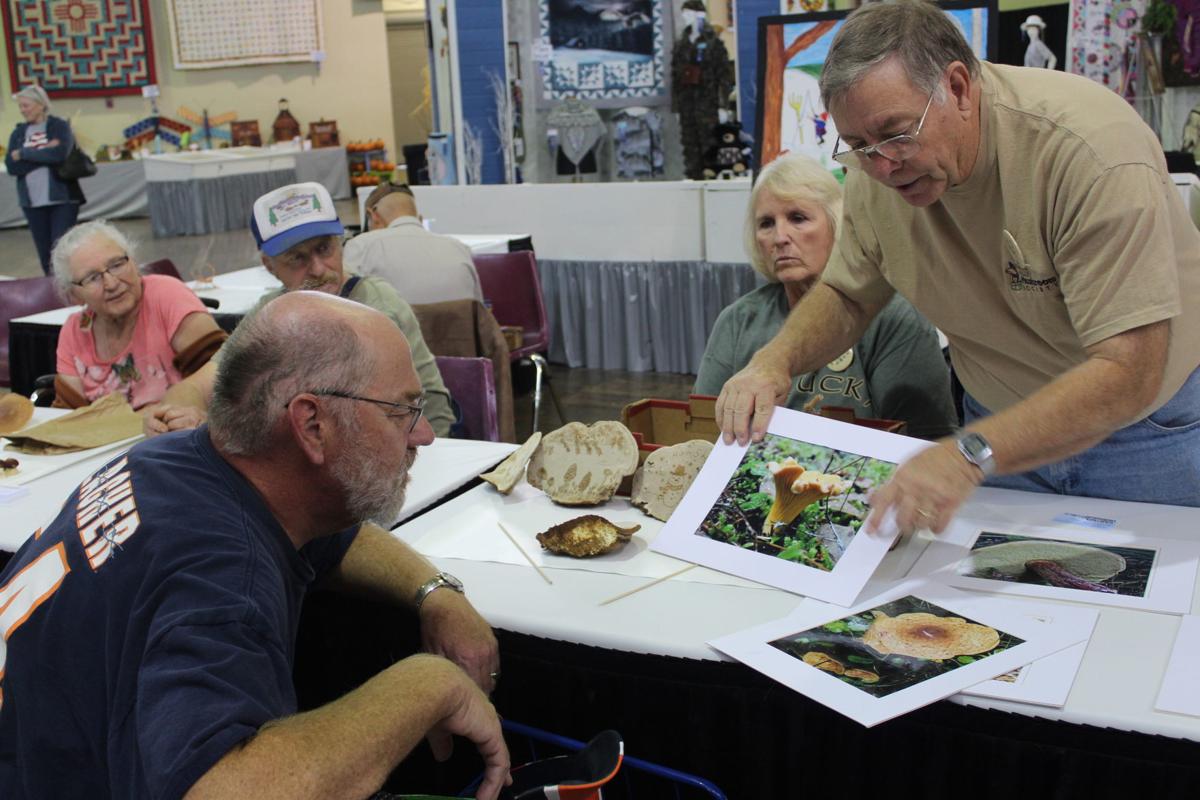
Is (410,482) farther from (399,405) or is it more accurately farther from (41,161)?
(41,161)

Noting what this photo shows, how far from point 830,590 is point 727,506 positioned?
0.90 feet

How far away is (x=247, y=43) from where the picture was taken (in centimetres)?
1582

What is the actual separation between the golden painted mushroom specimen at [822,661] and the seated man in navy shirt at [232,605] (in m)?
0.40

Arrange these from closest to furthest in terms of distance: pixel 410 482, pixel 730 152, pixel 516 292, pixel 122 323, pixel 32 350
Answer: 1. pixel 410 482
2. pixel 122 323
3. pixel 32 350
4. pixel 516 292
5. pixel 730 152

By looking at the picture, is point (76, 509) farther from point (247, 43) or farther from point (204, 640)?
point (247, 43)

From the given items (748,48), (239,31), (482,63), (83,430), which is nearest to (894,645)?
(83,430)

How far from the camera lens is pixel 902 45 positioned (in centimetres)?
158

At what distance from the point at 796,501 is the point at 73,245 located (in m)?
2.35

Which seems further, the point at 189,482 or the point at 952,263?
the point at 952,263

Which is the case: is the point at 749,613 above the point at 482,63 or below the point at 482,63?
below

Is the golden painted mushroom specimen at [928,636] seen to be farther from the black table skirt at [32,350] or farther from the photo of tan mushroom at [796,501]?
the black table skirt at [32,350]

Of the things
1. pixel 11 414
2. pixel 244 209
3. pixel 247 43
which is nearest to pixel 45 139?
pixel 244 209

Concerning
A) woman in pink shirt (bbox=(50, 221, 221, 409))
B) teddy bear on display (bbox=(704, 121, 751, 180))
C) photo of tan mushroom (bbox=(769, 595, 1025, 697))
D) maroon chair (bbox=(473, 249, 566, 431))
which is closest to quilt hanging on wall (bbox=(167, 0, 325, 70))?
teddy bear on display (bbox=(704, 121, 751, 180))

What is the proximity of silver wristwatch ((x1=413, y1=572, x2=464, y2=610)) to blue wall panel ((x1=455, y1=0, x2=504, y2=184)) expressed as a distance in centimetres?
629
